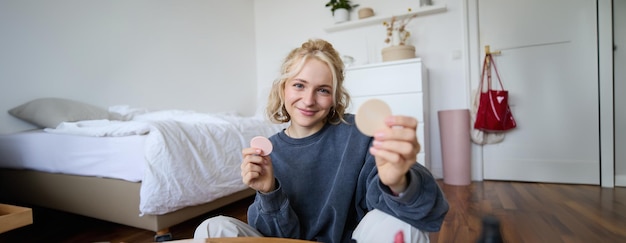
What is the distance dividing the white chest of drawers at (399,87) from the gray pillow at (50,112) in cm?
168

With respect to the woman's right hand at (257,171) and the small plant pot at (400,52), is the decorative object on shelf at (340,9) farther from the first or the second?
the woman's right hand at (257,171)

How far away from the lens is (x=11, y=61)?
174 centimetres

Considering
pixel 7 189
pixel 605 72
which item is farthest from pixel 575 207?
pixel 7 189

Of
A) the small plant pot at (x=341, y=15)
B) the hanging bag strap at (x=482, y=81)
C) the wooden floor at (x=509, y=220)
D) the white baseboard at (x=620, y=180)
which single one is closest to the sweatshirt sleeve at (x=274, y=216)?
the wooden floor at (x=509, y=220)

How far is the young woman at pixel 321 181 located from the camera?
58 centimetres

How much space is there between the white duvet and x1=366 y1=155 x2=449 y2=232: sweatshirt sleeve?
998 millimetres

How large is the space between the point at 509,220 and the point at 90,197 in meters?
2.01

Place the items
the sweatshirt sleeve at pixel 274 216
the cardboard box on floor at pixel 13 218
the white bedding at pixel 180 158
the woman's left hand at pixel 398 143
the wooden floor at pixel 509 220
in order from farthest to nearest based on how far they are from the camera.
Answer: the wooden floor at pixel 509 220 < the white bedding at pixel 180 158 < the cardboard box on floor at pixel 13 218 < the sweatshirt sleeve at pixel 274 216 < the woman's left hand at pixel 398 143

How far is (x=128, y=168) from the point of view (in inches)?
51.0

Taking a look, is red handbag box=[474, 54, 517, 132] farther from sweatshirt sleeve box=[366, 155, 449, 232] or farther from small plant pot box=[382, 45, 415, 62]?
sweatshirt sleeve box=[366, 155, 449, 232]

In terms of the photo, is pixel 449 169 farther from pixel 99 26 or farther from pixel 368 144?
pixel 99 26

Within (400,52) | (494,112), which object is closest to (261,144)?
(400,52)

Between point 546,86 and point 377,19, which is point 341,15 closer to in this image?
point 377,19

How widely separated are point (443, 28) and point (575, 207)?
5.31 ft
